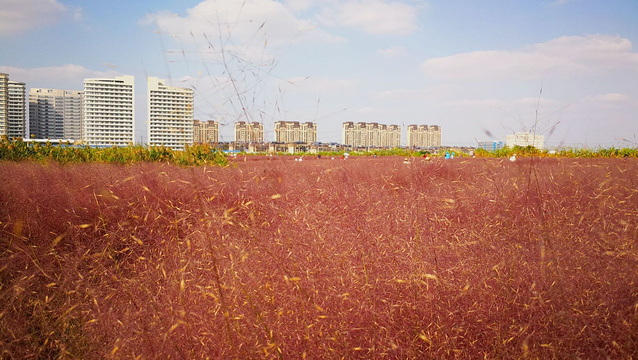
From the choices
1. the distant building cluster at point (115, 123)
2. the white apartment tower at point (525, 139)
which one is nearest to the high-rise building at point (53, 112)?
the distant building cluster at point (115, 123)

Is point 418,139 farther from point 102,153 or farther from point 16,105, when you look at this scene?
point 16,105

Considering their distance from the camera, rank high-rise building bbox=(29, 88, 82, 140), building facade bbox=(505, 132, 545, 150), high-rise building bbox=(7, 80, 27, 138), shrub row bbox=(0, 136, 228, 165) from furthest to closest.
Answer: high-rise building bbox=(29, 88, 82, 140)
high-rise building bbox=(7, 80, 27, 138)
shrub row bbox=(0, 136, 228, 165)
building facade bbox=(505, 132, 545, 150)

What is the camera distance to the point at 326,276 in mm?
1729

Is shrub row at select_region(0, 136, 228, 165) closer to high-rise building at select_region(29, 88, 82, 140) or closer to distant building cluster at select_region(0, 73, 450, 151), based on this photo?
distant building cluster at select_region(0, 73, 450, 151)

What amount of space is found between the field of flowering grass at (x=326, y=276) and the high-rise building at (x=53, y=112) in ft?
179

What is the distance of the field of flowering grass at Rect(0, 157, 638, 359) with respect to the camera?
1408 millimetres

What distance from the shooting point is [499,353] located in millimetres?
1297

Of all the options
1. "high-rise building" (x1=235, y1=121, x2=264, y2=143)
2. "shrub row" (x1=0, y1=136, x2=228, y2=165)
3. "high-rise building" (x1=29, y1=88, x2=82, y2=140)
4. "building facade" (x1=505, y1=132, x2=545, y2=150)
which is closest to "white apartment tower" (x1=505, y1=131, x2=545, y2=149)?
"building facade" (x1=505, y1=132, x2=545, y2=150)

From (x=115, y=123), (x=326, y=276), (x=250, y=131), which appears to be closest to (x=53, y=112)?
(x=115, y=123)

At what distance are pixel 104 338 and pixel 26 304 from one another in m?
0.56

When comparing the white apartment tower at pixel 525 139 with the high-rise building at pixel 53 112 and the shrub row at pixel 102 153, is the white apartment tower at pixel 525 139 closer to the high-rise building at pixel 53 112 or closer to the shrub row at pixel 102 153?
the shrub row at pixel 102 153

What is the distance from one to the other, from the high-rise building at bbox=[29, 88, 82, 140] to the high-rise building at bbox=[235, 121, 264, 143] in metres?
54.4

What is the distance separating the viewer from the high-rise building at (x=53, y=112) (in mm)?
48562

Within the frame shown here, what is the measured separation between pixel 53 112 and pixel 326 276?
7347 centimetres
